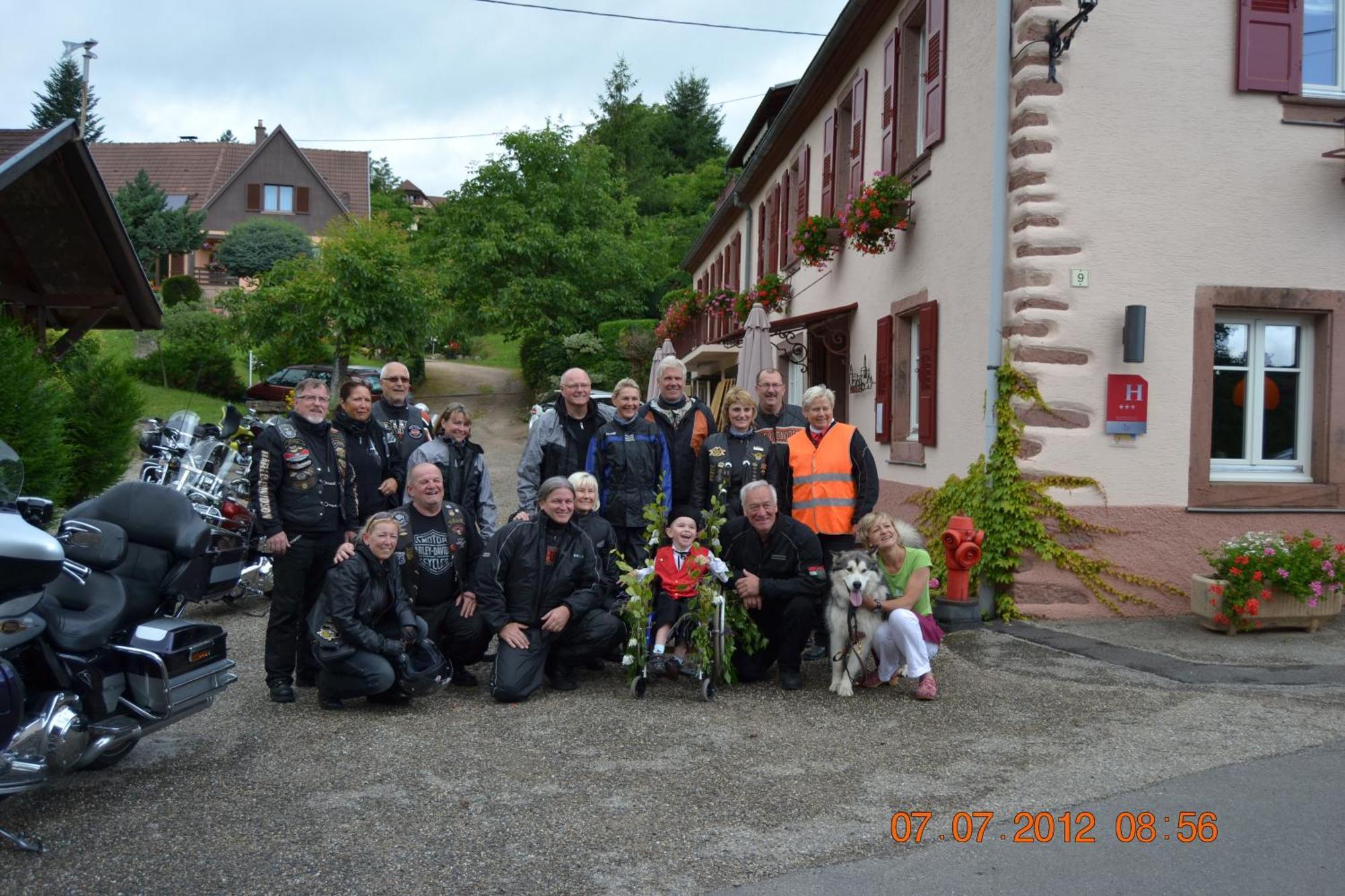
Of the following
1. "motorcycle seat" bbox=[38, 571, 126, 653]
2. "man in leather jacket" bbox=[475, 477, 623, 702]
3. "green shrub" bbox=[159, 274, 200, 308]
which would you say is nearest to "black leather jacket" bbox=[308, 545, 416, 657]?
"man in leather jacket" bbox=[475, 477, 623, 702]

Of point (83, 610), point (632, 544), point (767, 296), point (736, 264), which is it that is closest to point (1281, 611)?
point (632, 544)

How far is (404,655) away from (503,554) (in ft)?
2.63

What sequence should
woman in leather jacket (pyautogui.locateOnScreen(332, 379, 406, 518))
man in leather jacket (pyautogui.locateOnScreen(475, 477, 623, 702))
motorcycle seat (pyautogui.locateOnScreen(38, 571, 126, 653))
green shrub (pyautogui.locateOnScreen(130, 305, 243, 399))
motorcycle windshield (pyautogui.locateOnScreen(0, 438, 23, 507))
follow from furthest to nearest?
green shrub (pyautogui.locateOnScreen(130, 305, 243, 399))
woman in leather jacket (pyautogui.locateOnScreen(332, 379, 406, 518))
man in leather jacket (pyautogui.locateOnScreen(475, 477, 623, 702))
motorcycle seat (pyautogui.locateOnScreen(38, 571, 126, 653))
motorcycle windshield (pyautogui.locateOnScreen(0, 438, 23, 507))

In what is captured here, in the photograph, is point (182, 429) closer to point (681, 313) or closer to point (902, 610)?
point (902, 610)

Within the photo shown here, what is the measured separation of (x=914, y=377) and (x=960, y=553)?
3463 millimetres

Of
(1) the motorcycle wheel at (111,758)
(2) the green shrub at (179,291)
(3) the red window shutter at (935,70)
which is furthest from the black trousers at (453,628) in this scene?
(2) the green shrub at (179,291)

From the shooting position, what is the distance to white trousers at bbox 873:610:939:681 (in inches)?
253

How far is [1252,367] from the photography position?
364 inches

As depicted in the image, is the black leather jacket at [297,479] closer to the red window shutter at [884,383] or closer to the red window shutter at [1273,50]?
the red window shutter at [884,383]

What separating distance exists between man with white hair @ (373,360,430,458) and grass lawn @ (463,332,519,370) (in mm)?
38597

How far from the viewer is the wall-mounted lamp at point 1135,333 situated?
8602 millimetres

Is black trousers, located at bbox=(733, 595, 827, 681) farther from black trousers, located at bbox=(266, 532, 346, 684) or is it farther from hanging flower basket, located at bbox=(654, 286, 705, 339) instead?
hanging flower basket, located at bbox=(654, 286, 705, 339)

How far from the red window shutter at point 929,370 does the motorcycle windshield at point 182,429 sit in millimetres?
6355

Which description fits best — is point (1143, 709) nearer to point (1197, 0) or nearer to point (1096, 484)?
point (1096, 484)
